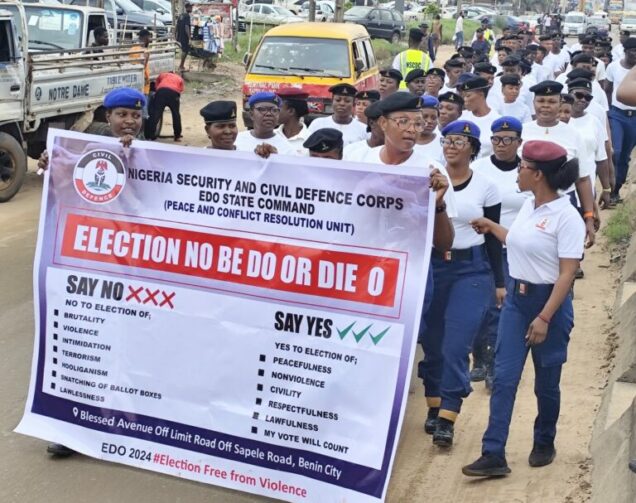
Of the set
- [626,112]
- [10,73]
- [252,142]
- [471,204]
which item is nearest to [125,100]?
[252,142]

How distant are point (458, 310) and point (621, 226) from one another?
5.89 meters

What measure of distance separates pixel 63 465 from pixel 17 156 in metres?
7.91

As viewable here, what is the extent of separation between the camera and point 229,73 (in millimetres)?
27422

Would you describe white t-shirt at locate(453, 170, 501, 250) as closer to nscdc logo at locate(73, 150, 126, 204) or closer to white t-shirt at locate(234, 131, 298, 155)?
white t-shirt at locate(234, 131, 298, 155)

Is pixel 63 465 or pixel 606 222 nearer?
pixel 63 465

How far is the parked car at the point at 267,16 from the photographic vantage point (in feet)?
131

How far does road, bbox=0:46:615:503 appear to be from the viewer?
5098 mm

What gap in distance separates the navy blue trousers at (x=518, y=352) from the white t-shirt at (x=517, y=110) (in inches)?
204

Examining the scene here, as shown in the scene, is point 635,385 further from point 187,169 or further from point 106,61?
point 106,61

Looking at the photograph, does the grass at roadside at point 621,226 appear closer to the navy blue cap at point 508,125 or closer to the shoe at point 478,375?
the shoe at point 478,375

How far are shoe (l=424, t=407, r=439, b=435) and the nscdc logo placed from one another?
232 cm

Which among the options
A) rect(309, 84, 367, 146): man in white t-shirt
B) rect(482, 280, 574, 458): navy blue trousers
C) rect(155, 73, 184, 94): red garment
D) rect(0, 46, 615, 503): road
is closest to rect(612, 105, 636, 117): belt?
rect(309, 84, 367, 146): man in white t-shirt

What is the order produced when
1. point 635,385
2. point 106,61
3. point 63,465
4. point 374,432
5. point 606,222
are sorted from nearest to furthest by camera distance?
point 374,432
point 63,465
point 635,385
point 606,222
point 106,61

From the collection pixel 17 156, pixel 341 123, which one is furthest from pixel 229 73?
pixel 341 123
